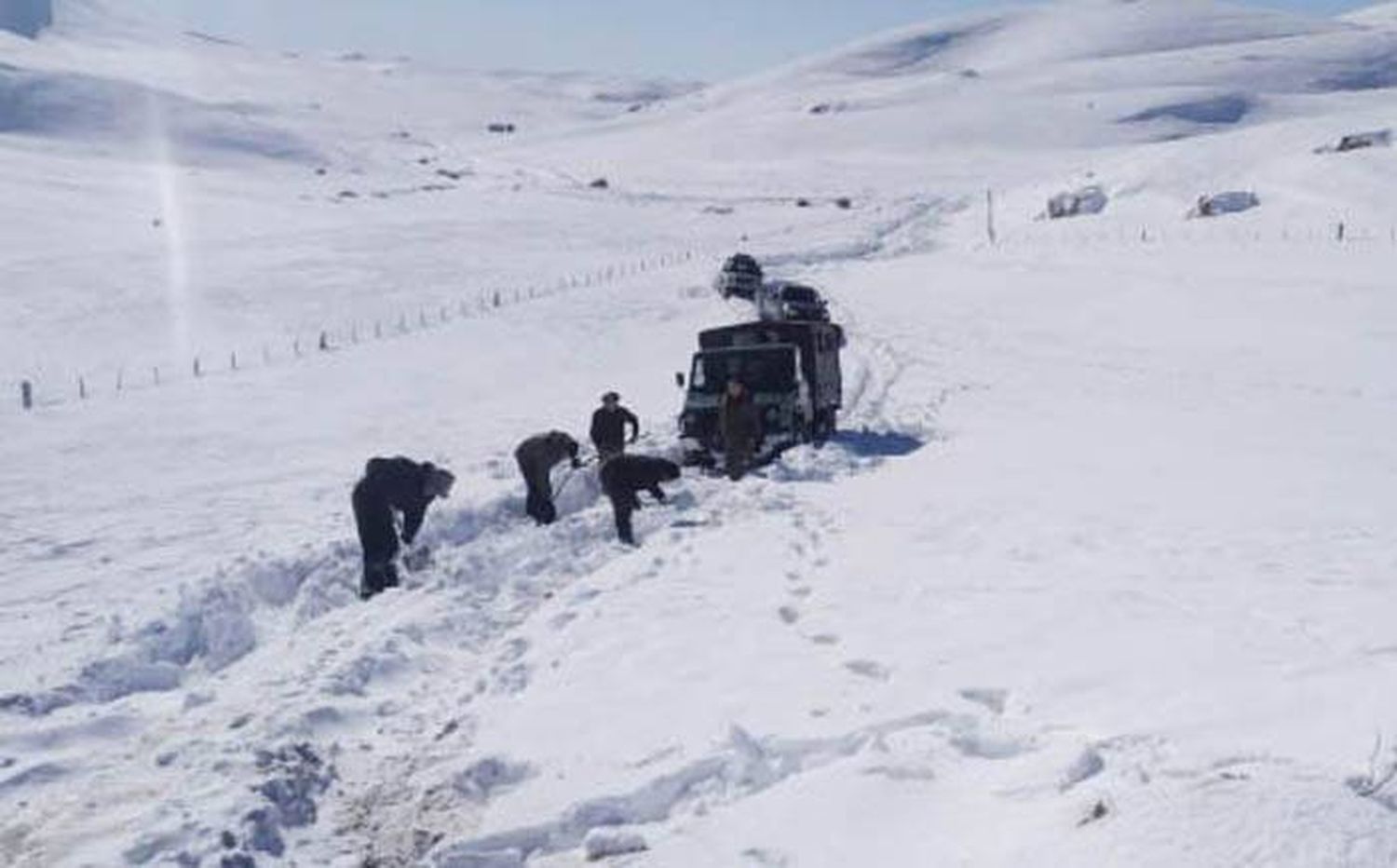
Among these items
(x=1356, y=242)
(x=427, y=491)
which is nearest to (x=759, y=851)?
(x=427, y=491)

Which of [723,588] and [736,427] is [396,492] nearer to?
[723,588]

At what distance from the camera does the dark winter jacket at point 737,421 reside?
64.4 feet

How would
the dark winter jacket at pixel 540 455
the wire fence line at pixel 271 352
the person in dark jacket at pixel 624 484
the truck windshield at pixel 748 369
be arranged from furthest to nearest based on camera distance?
the wire fence line at pixel 271 352
the truck windshield at pixel 748 369
the dark winter jacket at pixel 540 455
the person in dark jacket at pixel 624 484

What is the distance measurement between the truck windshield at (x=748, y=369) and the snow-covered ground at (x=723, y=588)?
129 cm

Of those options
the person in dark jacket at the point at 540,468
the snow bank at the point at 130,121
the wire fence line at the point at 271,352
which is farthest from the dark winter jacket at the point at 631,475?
the snow bank at the point at 130,121

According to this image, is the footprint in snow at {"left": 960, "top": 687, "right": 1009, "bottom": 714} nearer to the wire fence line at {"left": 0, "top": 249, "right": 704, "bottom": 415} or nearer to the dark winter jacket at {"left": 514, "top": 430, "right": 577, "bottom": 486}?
the dark winter jacket at {"left": 514, "top": 430, "right": 577, "bottom": 486}

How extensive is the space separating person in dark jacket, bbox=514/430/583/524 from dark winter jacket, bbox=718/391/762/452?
8.42ft

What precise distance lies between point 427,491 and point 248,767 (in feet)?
22.9

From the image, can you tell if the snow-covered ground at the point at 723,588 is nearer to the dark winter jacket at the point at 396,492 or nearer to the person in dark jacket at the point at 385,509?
the person in dark jacket at the point at 385,509

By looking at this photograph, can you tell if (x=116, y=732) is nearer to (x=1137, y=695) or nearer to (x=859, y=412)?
(x=1137, y=695)

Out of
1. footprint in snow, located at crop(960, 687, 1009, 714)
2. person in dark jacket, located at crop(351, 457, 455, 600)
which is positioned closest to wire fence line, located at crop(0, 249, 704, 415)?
person in dark jacket, located at crop(351, 457, 455, 600)

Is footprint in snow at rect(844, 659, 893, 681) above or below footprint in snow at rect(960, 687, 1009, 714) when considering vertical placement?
below

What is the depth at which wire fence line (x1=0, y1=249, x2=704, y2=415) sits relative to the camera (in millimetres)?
33750

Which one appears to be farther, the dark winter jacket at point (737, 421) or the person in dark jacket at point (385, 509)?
the dark winter jacket at point (737, 421)
